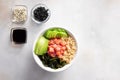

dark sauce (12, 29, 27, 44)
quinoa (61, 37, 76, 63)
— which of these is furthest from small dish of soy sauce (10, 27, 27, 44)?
quinoa (61, 37, 76, 63)

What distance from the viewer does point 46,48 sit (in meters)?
1.10

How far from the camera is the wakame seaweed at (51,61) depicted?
1.10m

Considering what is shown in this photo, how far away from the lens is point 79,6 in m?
1.15

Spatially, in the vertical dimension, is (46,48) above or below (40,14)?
below

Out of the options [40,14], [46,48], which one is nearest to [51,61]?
[46,48]

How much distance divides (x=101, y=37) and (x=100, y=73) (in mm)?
121

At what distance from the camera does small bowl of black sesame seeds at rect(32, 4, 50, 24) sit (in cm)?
112

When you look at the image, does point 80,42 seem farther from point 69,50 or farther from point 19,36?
point 19,36

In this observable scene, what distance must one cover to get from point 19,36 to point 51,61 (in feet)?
0.43

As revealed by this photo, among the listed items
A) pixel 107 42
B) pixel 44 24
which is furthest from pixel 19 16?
pixel 107 42

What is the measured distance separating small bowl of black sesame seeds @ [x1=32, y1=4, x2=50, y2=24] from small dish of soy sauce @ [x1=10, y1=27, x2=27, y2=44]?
5 cm

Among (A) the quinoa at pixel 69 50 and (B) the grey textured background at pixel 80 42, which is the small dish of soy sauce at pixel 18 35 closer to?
(B) the grey textured background at pixel 80 42

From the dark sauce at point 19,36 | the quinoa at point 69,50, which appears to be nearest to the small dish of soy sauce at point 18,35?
the dark sauce at point 19,36

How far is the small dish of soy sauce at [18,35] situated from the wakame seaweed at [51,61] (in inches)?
3.1
